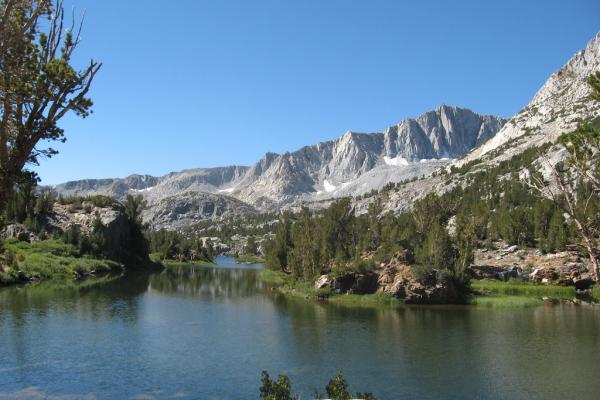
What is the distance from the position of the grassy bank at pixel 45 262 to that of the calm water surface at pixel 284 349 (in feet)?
55.9

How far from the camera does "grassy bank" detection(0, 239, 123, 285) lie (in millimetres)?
88750

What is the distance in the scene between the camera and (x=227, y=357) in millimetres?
41719

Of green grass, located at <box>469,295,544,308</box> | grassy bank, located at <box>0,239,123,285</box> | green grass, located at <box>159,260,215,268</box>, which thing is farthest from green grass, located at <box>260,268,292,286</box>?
green grass, located at <box>159,260,215,268</box>

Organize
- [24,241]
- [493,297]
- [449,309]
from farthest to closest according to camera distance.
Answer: [24,241] < [493,297] < [449,309]

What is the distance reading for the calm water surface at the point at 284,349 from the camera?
34.1m

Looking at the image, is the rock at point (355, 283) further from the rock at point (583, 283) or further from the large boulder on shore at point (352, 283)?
the rock at point (583, 283)

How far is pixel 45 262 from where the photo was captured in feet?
331

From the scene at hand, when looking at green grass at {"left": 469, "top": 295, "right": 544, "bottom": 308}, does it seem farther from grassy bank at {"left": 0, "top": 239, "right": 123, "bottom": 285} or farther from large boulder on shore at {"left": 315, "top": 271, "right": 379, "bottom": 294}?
grassy bank at {"left": 0, "top": 239, "right": 123, "bottom": 285}

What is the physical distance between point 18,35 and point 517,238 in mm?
115647

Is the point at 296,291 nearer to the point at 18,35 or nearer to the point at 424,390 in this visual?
the point at 424,390

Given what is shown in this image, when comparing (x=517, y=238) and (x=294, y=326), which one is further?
(x=517, y=238)

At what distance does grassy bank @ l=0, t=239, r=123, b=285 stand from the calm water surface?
1704 cm

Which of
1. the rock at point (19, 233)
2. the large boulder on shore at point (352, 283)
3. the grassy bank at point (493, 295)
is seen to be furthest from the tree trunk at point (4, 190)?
the rock at point (19, 233)

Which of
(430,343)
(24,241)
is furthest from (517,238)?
(24,241)
